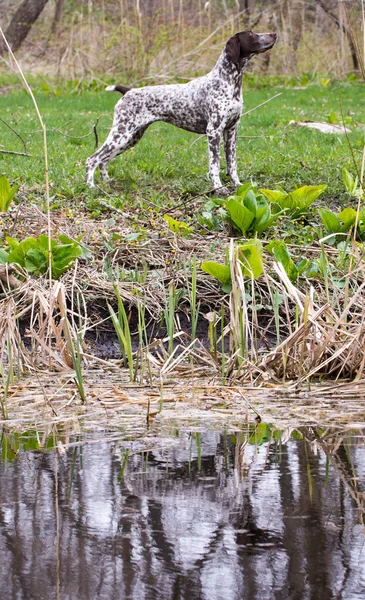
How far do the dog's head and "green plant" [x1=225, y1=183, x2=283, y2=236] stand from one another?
1.81 metres

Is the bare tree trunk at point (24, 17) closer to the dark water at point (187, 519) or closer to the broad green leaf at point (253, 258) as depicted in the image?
the broad green leaf at point (253, 258)

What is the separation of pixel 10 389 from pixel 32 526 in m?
1.78

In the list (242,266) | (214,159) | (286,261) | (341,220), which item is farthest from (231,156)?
(242,266)

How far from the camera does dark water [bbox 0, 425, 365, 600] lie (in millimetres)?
2021

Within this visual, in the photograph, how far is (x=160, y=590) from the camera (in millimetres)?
1984

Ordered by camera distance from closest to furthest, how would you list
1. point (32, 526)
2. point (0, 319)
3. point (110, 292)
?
point (32, 526), point (0, 319), point (110, 292)

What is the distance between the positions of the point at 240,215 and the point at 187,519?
3.87 meters

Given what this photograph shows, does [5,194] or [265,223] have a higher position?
[5,194]

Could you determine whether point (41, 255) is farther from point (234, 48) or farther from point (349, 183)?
point (234, 48)

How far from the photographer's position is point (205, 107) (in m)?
7.71

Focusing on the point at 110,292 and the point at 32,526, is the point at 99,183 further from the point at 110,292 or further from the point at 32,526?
the point at 32,526

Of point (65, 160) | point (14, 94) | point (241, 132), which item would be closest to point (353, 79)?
point (14, 94)

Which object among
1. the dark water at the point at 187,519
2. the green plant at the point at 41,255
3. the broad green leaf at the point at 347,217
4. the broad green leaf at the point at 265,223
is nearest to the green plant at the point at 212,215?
the broad green leaf at the point at 265,223

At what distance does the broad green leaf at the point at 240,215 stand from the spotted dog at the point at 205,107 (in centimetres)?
136
